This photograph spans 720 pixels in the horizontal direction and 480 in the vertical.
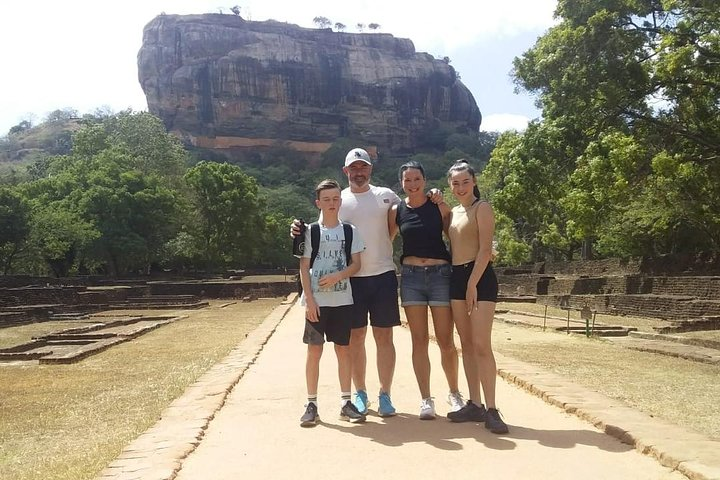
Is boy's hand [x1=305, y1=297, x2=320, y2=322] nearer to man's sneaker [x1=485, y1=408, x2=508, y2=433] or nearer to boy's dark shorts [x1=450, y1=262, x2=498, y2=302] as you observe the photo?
boy's dark shorts [x1=450, y1=262, x2=498, y2=302]

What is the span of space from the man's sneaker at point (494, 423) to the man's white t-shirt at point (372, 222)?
1.12 meters

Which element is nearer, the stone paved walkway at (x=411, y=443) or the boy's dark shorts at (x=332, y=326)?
the stone paved walkway at (x=411, y=443)

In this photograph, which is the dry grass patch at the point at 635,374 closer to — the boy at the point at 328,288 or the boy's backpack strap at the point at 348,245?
the boy at the point at 328,288

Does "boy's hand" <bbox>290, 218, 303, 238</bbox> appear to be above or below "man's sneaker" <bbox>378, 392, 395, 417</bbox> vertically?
above

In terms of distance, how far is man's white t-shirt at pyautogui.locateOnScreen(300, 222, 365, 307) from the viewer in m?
4.62

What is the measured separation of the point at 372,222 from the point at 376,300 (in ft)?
1.69

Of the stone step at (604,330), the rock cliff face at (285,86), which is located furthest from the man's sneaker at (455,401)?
the rock cliff face at (285,86)

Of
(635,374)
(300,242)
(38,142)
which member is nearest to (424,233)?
(300,242)

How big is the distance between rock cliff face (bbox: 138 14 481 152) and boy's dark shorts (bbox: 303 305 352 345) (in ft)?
302

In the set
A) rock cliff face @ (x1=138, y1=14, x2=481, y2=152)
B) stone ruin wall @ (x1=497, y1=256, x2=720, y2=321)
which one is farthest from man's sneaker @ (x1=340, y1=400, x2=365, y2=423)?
rock cliff face @ (x1=138, y1=14, x2=481, y2=152)

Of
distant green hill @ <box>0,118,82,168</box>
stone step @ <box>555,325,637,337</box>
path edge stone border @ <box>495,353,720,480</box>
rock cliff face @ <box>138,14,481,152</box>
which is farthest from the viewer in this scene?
distant green hill @ <box>0,118,82,168</box>

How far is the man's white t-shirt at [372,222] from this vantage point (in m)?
4.71

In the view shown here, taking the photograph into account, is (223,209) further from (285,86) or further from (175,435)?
(285,86)

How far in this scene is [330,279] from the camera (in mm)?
4574
